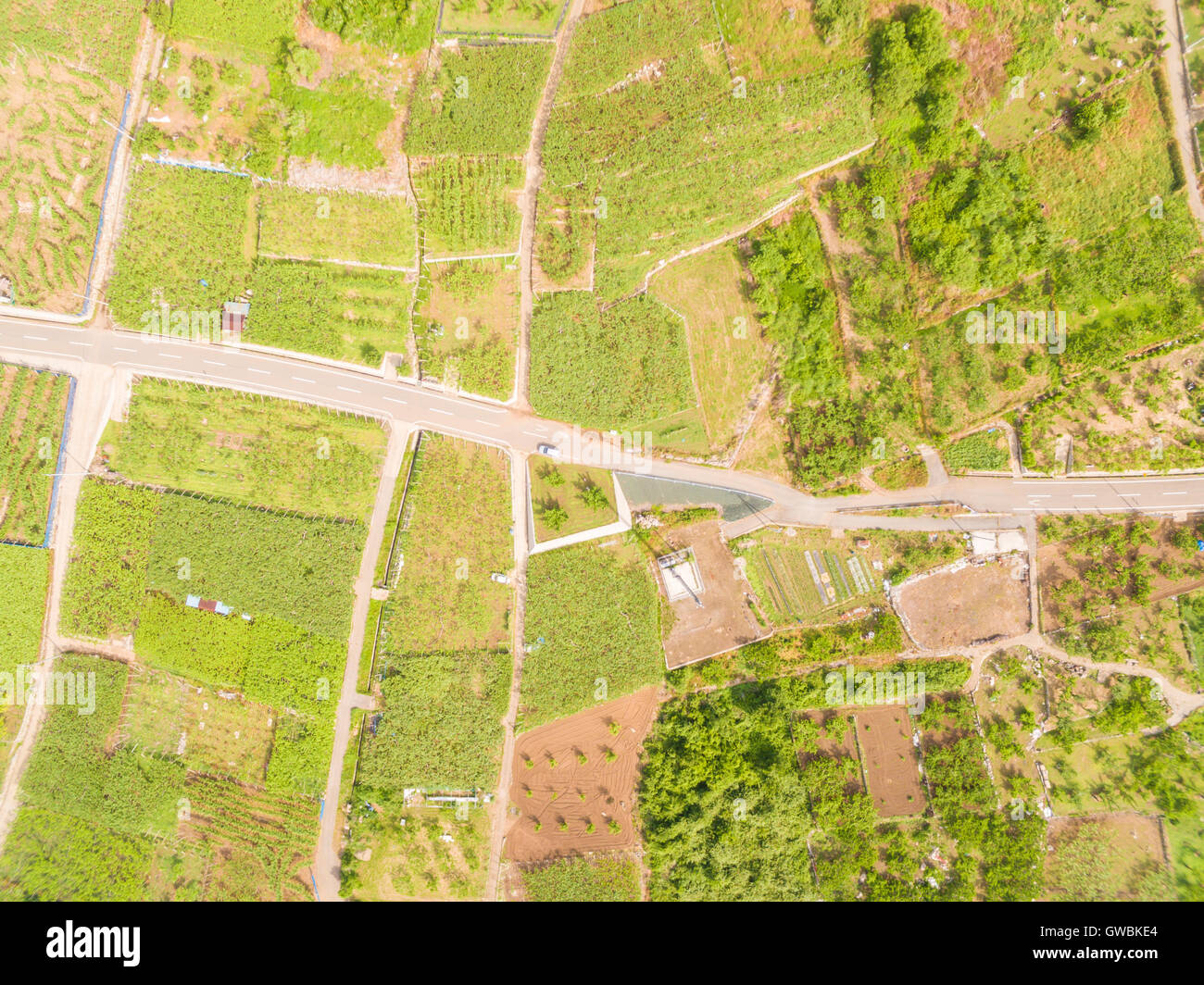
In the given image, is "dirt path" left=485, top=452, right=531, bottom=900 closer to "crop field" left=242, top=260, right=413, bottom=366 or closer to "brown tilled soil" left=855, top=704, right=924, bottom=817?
"crop field" left=242, top=260, right=413, bottom=366

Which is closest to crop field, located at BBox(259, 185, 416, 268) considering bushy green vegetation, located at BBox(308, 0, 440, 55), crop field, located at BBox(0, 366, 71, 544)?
bushy green vegetation, located at BBox(308, 0, 440, 55)

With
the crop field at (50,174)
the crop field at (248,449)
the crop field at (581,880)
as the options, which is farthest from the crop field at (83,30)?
the crop field at (581,880)

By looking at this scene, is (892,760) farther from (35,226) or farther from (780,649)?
(35,226)

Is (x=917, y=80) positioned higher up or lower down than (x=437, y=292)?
higher up

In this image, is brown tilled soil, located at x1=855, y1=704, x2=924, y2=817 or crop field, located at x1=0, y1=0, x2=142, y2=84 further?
brown tilled soil, located at x1=855, y1=704, x2=924, y2=817

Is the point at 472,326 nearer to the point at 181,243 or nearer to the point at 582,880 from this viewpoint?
the point at 181,243
